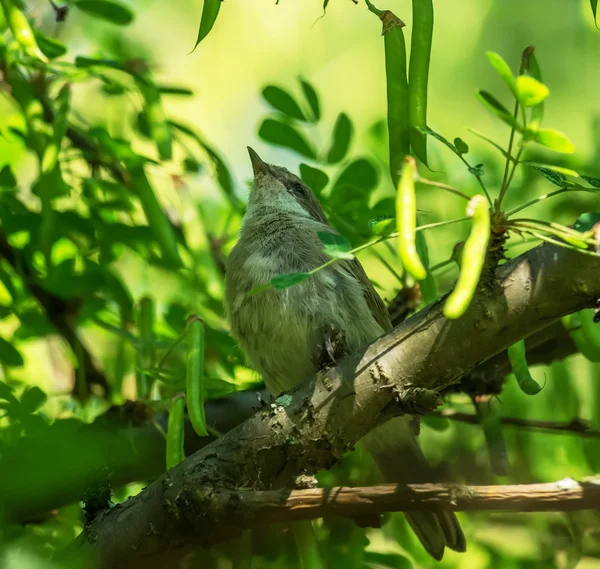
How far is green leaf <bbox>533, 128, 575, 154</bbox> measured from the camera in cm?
203

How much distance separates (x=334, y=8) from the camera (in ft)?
26.8

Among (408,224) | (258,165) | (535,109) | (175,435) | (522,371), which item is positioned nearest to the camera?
(408,224)

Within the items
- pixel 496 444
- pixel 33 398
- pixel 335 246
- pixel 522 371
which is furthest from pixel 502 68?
pixel 33 398

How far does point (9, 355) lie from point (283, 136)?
163 centimetres

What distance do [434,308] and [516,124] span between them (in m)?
0.63

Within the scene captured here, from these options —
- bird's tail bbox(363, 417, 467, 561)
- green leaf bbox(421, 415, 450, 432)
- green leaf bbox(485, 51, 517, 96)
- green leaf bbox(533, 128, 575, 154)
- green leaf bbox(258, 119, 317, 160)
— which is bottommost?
bird's tail bbox(363, 417, 467, 561)

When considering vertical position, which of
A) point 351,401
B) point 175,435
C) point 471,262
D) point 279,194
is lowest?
point 175,435

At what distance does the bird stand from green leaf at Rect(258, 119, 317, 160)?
0.23m

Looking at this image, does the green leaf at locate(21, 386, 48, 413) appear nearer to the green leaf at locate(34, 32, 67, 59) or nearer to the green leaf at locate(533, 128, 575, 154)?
the green leaf at locate(34, 32, 67, 59)

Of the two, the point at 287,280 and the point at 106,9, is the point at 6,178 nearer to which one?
the point at 106,9

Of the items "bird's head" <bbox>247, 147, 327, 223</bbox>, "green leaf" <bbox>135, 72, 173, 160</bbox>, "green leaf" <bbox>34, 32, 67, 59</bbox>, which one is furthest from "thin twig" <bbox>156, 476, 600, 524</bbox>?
"bird's head" <bbox>247, 147, 327, 223</bbox>

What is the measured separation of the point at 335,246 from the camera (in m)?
2.19

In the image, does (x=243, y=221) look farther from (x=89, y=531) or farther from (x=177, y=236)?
(x=89, y=531)

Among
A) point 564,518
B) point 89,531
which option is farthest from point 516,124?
point 564,518
